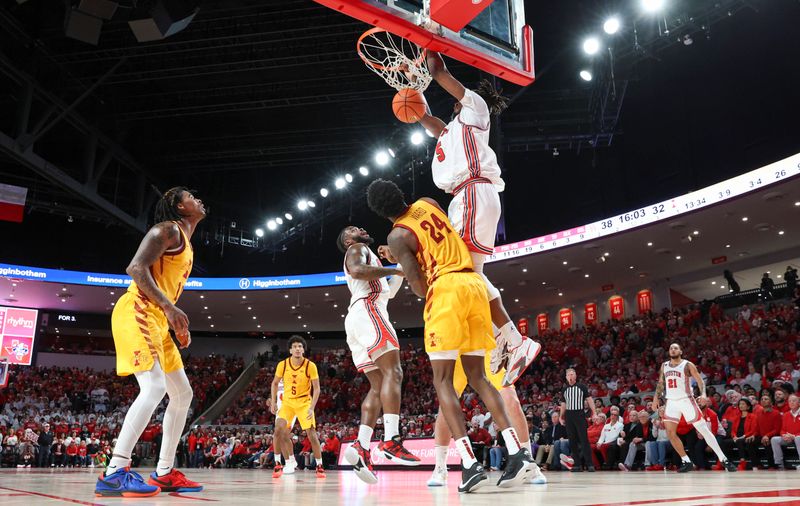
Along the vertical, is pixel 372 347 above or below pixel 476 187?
below

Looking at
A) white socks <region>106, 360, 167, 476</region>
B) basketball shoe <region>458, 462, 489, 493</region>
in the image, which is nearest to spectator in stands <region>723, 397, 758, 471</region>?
basketball shoe <region>458, 462, 489, 493</region>

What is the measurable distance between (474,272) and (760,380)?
1155cm

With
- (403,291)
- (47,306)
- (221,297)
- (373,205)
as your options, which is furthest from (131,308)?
(47,306)

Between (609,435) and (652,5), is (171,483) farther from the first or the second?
(652,5)

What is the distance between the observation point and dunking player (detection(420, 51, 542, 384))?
4.11 metres

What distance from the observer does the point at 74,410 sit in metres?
24.5

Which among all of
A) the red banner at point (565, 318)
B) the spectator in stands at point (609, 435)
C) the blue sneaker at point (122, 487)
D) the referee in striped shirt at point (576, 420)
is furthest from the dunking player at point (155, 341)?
the red banner at point (565, 318)

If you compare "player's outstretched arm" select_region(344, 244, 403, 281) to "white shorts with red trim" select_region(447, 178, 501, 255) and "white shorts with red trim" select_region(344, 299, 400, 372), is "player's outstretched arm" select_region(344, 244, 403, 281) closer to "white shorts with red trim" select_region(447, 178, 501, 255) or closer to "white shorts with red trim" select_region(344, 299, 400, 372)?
"white shorts with red trim" select_region(344, 299, 400, 372)

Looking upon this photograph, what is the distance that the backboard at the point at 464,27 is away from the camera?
4805 mm

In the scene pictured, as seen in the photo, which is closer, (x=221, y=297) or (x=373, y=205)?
(x=373, y=205)

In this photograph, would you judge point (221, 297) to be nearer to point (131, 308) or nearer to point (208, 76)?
point (208, 76)

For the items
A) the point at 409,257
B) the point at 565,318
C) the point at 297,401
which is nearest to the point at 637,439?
the point at 297,401

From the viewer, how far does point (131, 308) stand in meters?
3.64

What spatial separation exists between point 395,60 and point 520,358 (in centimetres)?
356
